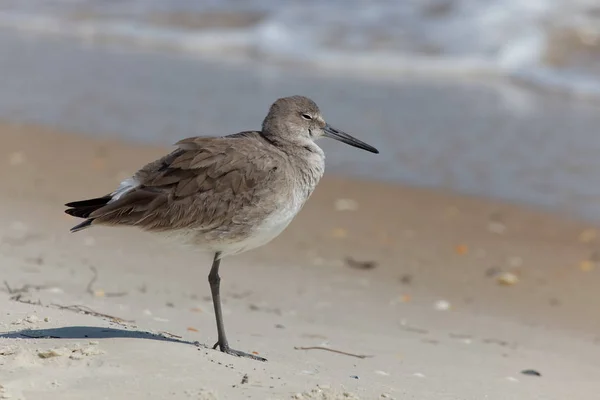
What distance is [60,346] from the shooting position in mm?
4547

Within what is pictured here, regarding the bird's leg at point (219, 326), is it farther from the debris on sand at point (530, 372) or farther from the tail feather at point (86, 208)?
the debris on sand at point (530, 372)

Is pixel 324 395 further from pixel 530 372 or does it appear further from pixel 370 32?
pixel 370 32

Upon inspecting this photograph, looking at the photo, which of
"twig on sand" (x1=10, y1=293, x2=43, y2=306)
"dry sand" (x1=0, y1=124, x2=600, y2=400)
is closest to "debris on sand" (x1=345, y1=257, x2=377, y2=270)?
"dry sand" (x1=0, y1=124, x2=600, y2=400)

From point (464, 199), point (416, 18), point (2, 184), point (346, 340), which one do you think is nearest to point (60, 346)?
point (346, 340)

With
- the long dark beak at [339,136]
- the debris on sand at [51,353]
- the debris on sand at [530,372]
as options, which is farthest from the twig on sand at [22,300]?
the debris on sand at [530,372]

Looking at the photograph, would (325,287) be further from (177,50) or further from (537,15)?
(537,15)

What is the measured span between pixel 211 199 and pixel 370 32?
37.5 ft

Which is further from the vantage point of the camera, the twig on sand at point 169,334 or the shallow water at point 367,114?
the shallow water at point 367,114

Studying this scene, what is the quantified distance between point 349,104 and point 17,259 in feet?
19.2

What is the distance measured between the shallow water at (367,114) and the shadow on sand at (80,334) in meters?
4.78

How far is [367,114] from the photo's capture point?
11.3 meters

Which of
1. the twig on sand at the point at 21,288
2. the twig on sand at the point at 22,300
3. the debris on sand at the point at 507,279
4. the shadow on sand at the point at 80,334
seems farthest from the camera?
the debris on sand at the point at 507,279

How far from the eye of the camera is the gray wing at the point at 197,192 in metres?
5.05

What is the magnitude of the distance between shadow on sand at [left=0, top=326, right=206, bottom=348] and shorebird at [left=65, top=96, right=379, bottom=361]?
1.46 ft
